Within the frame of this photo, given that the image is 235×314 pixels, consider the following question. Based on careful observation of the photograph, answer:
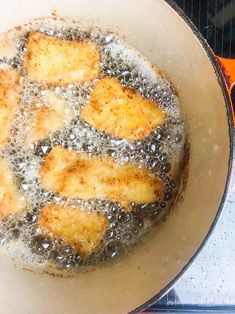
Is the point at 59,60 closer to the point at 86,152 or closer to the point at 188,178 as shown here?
the point at 86,152

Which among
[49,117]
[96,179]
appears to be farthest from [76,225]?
[49,117]

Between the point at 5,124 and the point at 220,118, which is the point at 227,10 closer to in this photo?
the point at 220,118

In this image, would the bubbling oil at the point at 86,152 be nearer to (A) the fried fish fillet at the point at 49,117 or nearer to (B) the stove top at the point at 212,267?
(A) the fried fish fillet at the point at 49,117

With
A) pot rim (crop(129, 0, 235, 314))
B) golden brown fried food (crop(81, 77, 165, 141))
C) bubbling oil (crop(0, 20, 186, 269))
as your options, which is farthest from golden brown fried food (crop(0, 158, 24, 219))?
pot rim (crop(129, 0, 235, 314))

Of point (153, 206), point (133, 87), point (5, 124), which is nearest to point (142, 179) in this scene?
point (153, 206)

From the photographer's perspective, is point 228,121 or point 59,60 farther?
point 59,60

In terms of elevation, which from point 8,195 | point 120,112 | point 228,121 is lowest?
point 8,195
